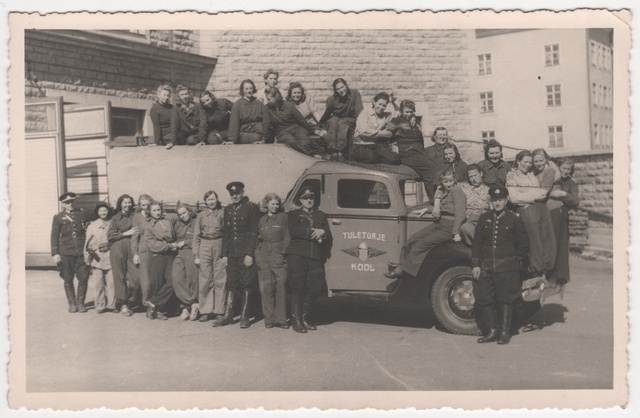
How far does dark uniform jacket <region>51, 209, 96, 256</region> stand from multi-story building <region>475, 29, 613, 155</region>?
5.76 metres

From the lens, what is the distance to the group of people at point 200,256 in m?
8.01

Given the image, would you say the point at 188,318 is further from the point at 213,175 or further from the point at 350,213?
the point at 350,213

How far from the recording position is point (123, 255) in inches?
352

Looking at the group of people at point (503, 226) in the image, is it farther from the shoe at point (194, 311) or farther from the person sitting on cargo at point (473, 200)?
the shoe at point (194, 311)

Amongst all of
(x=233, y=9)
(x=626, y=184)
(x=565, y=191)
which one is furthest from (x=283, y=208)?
(x=626, y=184)

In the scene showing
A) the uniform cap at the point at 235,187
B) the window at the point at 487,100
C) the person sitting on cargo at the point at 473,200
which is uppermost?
the window at the point at 487,100

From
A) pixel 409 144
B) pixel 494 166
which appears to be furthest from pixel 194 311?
pixel 494 166

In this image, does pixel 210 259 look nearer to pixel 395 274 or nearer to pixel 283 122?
pixel 283 122

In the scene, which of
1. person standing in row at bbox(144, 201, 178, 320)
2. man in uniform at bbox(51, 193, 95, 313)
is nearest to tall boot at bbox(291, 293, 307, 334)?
person standing in row at bbox(144, 201, 178, 320)

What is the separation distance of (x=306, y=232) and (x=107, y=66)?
673 centimetres

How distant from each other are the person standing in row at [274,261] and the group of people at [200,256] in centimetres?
1

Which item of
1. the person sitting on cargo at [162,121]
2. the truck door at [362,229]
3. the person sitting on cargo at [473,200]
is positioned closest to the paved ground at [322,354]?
the truck door at [362,229]

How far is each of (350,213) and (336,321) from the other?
1.40m

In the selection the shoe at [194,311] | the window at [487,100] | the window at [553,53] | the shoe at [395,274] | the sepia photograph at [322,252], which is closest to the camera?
the sepia photograph at [322,252]
